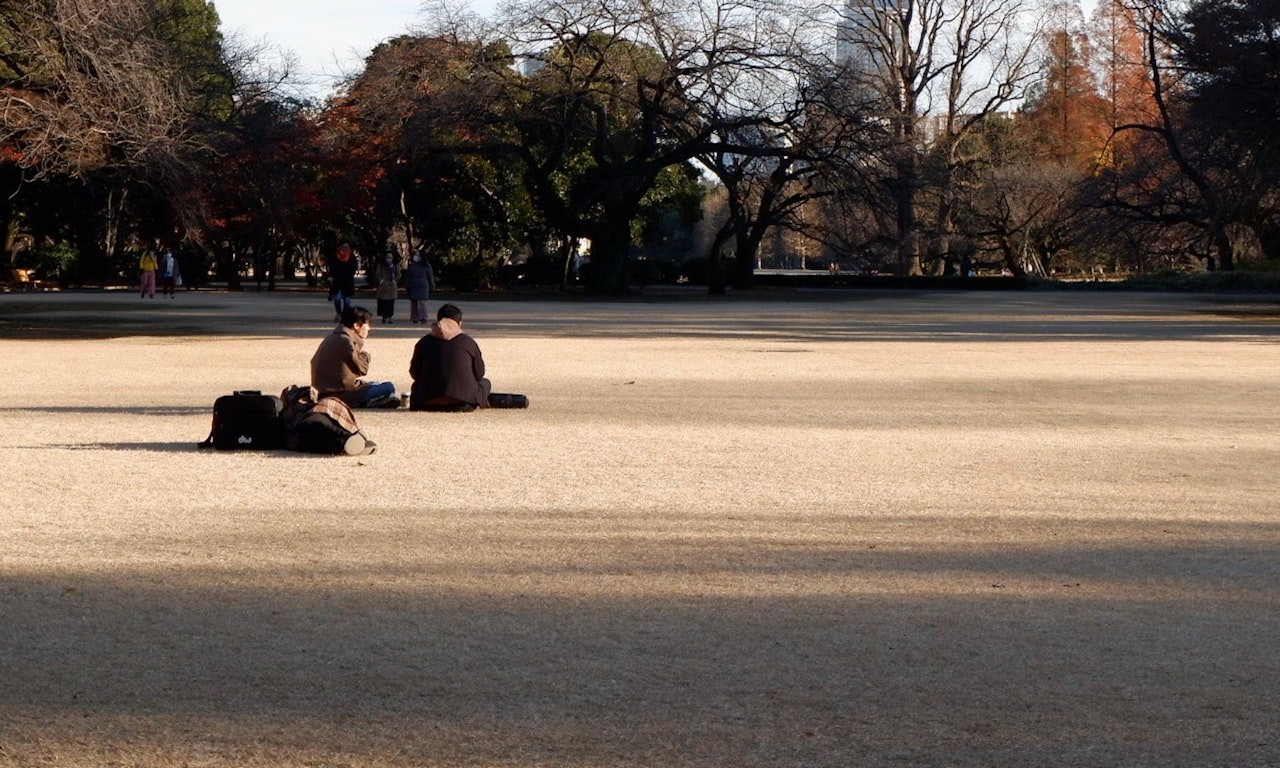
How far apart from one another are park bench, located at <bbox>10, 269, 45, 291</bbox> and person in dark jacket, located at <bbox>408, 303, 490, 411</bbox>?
43.7m

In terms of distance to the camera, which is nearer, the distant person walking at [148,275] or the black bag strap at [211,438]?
the black bag strap at [211,438]

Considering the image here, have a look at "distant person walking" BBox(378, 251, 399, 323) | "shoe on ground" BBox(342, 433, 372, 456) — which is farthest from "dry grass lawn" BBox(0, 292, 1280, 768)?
"distant person walking" BBox(378, 251, 399, 323)

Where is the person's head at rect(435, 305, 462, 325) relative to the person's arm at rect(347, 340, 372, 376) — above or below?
above

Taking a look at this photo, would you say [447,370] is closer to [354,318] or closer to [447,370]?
[447,370]

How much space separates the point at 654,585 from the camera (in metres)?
7.32

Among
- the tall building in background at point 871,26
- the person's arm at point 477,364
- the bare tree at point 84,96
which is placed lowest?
the person's arm at point 477,364

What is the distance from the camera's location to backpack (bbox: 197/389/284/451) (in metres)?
12.1

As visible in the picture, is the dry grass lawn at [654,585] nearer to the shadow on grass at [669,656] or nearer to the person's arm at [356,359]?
the shadow on grass at [669,656]

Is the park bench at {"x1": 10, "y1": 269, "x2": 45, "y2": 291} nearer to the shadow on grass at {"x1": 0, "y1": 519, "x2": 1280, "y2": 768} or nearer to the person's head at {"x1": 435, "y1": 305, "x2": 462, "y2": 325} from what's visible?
the person's head at {"x1": 435, "y1": 305, "x2": 462, "y2": 325}

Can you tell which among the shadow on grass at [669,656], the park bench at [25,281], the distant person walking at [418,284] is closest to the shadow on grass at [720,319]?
the distant person walking at [418,284]

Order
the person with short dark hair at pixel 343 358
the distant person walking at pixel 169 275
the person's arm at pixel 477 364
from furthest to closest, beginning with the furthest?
1. the distant person walking at pixel 169 275
2. the person's arm at pixel 477 364
3. the person with short dark hair at pixel 343 358

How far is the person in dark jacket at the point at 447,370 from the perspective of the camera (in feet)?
48.2

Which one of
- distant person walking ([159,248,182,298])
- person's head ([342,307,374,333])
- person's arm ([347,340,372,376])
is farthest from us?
distant person walking ([159,248,182,298])

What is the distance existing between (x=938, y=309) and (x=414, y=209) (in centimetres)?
2185
